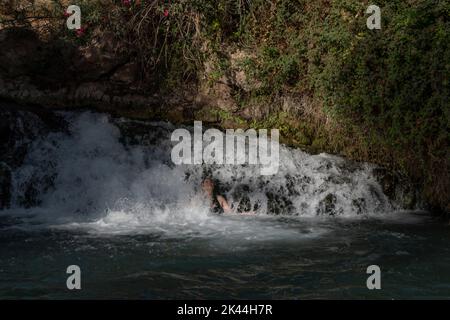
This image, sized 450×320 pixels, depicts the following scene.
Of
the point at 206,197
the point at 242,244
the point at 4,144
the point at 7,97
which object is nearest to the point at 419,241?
the point at 242,244

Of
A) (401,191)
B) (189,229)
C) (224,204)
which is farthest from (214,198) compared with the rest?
(401,191)

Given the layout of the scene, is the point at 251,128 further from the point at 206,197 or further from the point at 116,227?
the point at 116,227

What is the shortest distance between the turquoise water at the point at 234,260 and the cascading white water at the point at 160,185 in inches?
25.5

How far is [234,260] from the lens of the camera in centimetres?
645

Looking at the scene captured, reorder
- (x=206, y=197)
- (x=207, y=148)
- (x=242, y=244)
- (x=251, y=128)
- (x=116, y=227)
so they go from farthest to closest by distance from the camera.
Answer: (x=251, y=128)
(x=207, y=148)
(x=206, y=197)
(x=116, y=227)
(x=242, y=244)

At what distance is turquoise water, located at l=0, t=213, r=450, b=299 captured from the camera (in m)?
5.50

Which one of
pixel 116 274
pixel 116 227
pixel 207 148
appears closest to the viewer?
pixel 116 274

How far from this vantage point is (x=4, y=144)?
955 centimetres

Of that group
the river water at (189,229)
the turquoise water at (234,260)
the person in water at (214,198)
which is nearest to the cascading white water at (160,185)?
the river water at (189,229)

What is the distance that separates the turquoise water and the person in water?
54 cm

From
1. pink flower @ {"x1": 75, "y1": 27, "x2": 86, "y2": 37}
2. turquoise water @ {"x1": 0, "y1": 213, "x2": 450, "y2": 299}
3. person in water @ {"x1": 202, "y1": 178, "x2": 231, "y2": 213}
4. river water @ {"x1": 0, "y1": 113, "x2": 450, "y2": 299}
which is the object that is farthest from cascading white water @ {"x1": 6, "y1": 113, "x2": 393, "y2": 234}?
pink flower @ {"x1": 75, "y1": 27, "x2": 86, "y2": 37}

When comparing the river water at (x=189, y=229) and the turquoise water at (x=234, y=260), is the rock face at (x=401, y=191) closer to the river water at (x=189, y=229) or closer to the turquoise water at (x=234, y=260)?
the river water at (x=189, y=229)

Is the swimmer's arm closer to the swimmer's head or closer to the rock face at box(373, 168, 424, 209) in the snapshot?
the swimmer's head

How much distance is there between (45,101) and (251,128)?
376cm
